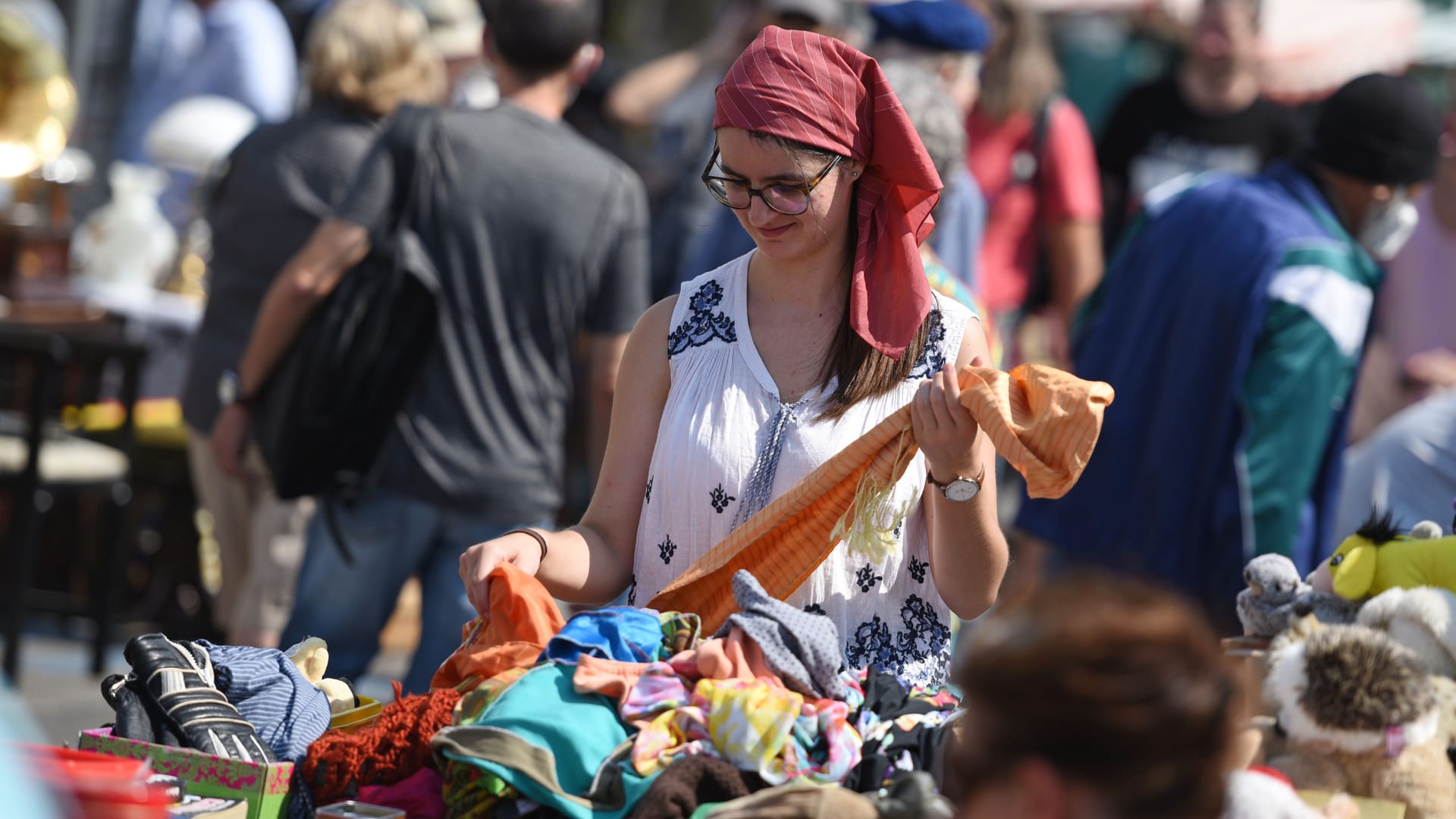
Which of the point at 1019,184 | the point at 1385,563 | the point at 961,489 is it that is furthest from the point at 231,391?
the point at 1385,563

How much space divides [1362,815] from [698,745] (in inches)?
34.5

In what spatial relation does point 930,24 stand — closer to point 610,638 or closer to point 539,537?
point 539,537

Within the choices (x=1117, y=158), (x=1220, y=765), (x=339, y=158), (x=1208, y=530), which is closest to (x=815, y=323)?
(x=1220, y=765)

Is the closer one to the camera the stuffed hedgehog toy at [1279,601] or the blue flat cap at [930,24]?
the stuffed hedgehog toy at [1279,601]

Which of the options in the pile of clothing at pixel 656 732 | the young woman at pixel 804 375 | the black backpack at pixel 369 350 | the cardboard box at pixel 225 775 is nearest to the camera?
the pile of clothing at pixel 656 732

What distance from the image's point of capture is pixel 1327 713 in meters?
2.16

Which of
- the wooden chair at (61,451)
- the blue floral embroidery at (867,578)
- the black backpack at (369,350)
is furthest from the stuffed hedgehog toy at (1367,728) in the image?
the wooden chair at (61,451)

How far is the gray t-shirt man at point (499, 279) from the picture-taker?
419 cm

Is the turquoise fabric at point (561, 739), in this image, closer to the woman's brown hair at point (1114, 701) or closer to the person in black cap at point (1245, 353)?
the woman's brown hair at point (1114, 701)

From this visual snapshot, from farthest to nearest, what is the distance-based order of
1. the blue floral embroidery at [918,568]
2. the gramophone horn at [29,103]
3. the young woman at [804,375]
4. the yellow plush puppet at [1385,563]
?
the gramophone horn at [29,103] < the blue floral embroidery at [918,568] < the young woman at [804,375] < the yellow plush puppet at [1385,563]

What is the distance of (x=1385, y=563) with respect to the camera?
2.55 metres

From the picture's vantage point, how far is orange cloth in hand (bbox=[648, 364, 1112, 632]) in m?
2.24

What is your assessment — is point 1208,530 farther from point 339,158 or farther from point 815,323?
point 339,158

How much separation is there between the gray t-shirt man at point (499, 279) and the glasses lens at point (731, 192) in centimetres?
165
